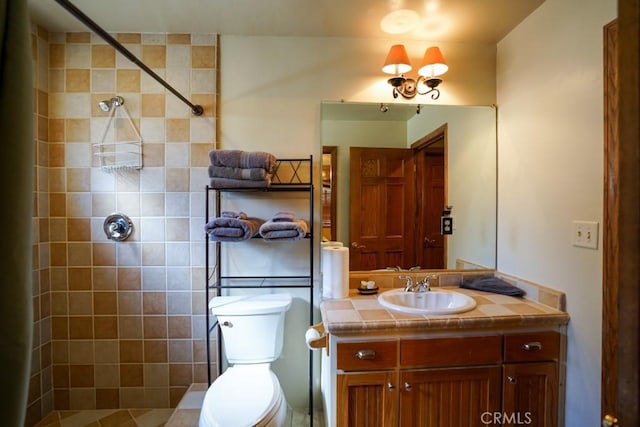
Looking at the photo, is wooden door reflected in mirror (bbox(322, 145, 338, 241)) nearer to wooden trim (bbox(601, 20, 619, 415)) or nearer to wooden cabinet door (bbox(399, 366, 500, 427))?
wooden cabinet door (bbox(399, 366, 500, 427))

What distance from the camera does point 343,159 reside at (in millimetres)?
→ 1781

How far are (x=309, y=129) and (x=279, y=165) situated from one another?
287 mm

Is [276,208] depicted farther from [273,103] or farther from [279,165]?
[273,103]

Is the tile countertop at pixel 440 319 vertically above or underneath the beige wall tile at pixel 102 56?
underneath

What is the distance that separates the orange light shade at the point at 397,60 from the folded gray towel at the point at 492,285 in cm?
132

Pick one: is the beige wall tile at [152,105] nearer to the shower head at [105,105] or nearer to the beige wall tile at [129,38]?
the shower head at [105,105]

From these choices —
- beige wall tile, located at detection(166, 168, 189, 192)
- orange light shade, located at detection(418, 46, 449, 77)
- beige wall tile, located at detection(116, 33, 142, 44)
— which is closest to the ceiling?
beige wall tile, located at detection(116, 33, 142, 44)

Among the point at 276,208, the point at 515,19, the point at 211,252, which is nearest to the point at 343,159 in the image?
the point at 276,208

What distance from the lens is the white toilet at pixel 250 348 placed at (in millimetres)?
1318

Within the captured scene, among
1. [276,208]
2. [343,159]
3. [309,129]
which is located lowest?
[276,208]

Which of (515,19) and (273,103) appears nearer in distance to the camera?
(515,19)

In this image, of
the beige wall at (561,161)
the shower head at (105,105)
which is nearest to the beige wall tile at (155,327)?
the shower head at (105,105)

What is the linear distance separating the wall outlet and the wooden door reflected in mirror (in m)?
1.16

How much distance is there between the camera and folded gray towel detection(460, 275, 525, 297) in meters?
1.60
